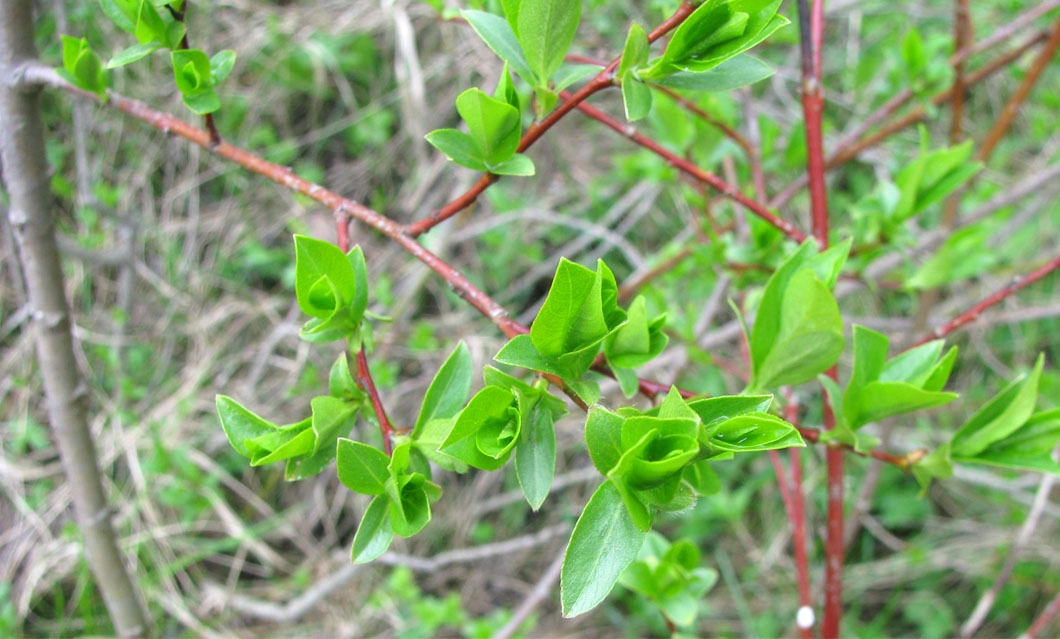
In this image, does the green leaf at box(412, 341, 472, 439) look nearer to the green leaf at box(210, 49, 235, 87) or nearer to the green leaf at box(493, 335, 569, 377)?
the green leaf at box(493, 335, 569, 377)

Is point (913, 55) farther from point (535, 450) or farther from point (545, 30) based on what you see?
point (535, 450)

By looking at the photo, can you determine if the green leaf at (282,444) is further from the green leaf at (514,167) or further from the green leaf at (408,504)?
the green leaf at (514,167)

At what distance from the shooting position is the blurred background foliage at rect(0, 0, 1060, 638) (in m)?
1.92

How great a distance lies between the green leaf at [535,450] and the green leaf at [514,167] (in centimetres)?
19

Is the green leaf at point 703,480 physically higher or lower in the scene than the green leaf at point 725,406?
lower

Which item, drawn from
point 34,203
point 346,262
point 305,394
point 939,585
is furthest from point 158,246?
point 939,585

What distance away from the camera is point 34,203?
0.88m

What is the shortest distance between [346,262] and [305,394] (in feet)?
5.44

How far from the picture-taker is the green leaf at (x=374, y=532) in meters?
0.52

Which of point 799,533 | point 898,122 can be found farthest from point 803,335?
point 898,122

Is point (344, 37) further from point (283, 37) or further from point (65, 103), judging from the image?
point (65, 103)

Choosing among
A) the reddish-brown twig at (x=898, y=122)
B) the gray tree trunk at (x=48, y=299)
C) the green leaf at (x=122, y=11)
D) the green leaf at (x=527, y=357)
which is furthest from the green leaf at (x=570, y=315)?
the reddish-brown twig at (x=898, y=122)

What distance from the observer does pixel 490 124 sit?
21.0 inches

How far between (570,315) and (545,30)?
0.79 ft
